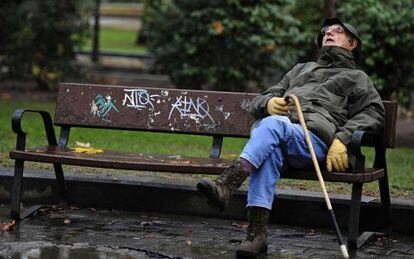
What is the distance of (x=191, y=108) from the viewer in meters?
7.05

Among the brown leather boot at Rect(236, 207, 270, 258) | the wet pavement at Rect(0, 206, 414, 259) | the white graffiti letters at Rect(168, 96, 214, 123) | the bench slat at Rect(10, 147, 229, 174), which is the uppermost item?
the white graffiti letters at Rect(168, 96, 214, 123)

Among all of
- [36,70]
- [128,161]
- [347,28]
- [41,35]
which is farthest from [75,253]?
[36,70]

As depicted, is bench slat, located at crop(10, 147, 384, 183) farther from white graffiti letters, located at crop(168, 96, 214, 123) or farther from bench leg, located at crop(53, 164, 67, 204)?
white graffiti letters, located at crop(168, 96, 214, 123)

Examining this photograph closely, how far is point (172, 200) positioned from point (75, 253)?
1465mm

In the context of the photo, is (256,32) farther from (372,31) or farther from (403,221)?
(403,221)

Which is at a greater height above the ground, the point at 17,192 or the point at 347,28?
the point at 347,28

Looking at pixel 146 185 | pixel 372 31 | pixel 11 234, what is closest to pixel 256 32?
pixel 372 31

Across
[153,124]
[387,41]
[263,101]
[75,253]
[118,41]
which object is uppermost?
[387,41]

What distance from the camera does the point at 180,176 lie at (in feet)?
26.7

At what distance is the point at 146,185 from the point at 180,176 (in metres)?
1.00

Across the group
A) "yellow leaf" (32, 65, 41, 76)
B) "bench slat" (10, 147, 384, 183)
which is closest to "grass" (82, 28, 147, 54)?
"yellow leaf" (32, 65, 41, 76)

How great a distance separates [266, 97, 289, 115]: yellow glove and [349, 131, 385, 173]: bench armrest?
1.65 feet

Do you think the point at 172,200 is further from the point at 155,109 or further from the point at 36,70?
the point at 36,70

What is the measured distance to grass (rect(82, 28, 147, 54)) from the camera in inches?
1340
